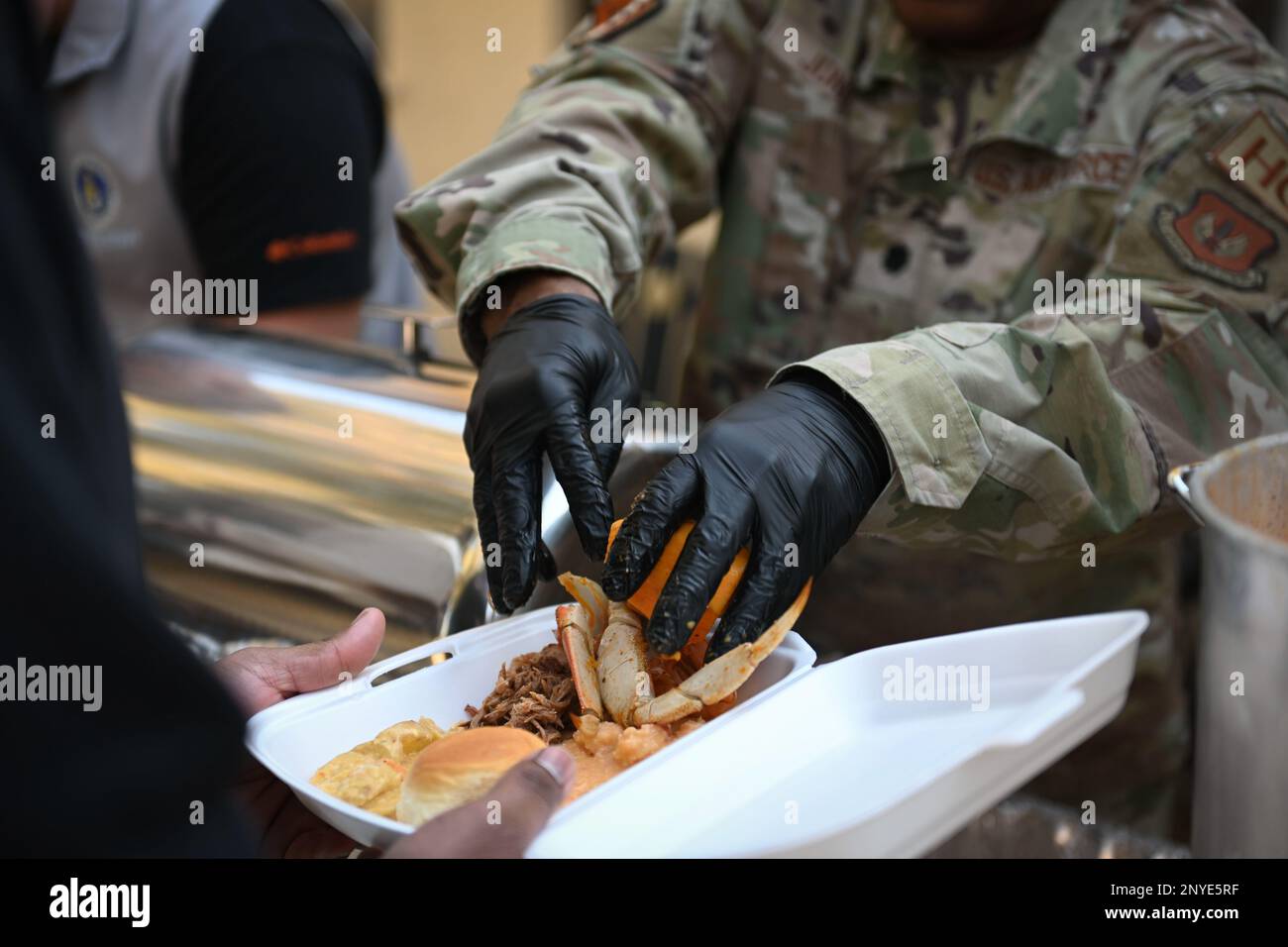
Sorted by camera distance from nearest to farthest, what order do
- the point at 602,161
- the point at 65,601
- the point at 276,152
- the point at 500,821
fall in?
the point at 65,601, the point at 500,821, the point at 602,161, the point at 276,152

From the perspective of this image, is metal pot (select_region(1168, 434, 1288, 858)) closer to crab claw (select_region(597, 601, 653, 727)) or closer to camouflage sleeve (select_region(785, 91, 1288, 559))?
camouflage sleeve (select_region(785, 91, 1288, 559))

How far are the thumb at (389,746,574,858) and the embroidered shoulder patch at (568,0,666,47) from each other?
3.84ft

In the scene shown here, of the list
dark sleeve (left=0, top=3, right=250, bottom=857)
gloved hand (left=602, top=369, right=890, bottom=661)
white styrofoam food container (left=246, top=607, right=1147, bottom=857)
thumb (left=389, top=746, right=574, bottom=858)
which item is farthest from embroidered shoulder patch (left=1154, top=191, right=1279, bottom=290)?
dark sleeve (left=0, top=3, right=250, bottom=857)

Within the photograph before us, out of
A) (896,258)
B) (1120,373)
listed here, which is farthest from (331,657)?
(896,258)

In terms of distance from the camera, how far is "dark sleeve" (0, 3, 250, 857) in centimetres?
47

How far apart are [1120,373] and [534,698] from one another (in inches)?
27.4

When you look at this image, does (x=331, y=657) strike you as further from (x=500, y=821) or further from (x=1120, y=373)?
(x=1120, y=373)

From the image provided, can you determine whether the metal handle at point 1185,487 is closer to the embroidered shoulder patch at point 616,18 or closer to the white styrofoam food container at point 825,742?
the white styrofoam food container at point 825,742

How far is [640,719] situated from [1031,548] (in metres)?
0.53

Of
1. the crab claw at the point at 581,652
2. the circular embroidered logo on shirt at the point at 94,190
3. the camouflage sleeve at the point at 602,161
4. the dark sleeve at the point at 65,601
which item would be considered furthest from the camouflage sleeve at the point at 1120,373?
the circular embroidered logo on shirt at the point at 94,190

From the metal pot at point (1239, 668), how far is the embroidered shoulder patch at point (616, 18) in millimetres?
1009

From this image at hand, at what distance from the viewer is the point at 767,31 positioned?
1.62 m

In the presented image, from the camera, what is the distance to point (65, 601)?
0.48 meters
